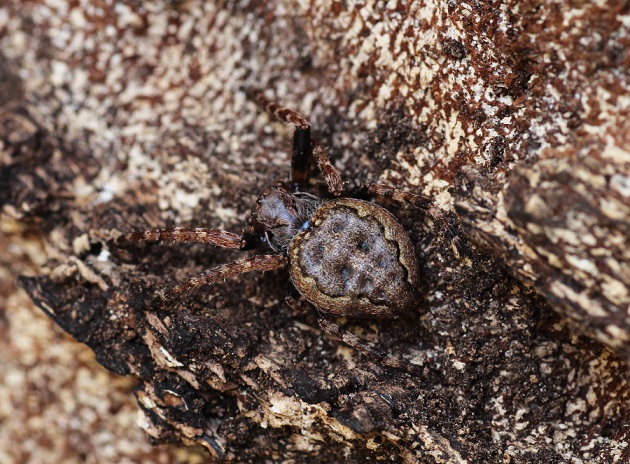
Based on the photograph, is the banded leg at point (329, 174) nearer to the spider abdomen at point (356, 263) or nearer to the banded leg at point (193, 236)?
the spider abdomen at point (356, 263)

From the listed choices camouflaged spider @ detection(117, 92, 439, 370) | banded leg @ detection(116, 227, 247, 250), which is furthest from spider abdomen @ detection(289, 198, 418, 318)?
banded leg @ detection(116, 227, 247, 250)

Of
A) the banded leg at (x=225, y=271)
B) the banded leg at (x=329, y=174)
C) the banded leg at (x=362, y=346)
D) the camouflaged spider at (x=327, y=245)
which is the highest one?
the banded leg at (x=329, y=174)

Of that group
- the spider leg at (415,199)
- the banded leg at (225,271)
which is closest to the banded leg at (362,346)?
the banded leg at (225,271)

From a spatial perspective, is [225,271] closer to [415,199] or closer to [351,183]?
[351,183]

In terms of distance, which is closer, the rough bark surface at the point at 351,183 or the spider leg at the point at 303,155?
the rough bark surface at the point at 351,183

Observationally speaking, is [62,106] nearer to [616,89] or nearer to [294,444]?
Result: [294,444]

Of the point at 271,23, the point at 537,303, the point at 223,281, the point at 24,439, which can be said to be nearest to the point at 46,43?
the point at 271,23

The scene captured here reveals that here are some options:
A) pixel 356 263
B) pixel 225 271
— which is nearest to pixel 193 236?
pixel 225 271
